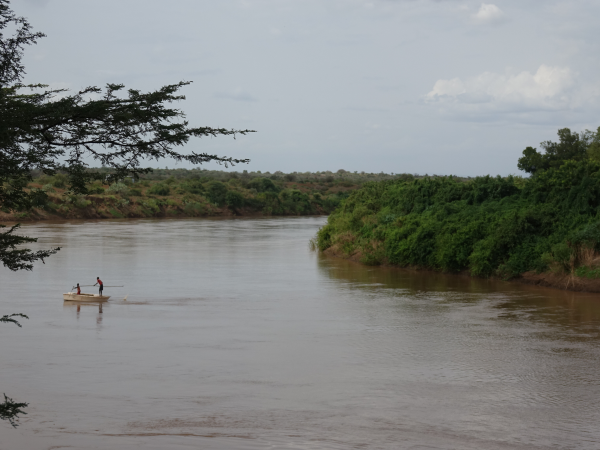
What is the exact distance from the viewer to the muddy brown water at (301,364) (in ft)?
36.2

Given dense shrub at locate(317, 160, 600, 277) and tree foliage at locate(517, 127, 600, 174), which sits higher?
tree foliage at locate(517, 127, 600, 174)

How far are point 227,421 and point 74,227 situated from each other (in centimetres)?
4545

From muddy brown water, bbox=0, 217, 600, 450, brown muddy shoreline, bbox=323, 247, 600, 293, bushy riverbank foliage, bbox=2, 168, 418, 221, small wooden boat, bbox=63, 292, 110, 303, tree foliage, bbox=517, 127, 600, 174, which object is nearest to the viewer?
muddy brown water, bbox=0, 217, 600, 450

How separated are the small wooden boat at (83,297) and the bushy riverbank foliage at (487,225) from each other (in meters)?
13.5

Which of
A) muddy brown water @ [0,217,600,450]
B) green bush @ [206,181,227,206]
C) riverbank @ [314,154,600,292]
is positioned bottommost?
muddy brown water @ [0,217,600,450]

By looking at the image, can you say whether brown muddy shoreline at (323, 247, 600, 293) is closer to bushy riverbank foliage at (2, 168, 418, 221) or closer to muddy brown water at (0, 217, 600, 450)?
muddy brown water at (0, 217, 600, 450)

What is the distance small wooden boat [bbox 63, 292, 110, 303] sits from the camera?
2141cm

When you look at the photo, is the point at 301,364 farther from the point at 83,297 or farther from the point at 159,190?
the point at 159,190

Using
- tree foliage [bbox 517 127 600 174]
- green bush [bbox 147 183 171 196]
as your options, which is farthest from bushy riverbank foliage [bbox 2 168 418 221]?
tree foliage [bbox 517 127 600 174]

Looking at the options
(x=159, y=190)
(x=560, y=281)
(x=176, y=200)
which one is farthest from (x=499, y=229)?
(x=159, y=190)

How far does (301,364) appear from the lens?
48.9 feet

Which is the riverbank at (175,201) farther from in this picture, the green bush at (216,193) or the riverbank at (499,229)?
the riverbank at (499,229)

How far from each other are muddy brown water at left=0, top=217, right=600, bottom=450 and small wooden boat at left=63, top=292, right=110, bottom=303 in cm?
40

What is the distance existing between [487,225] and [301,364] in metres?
15.0
